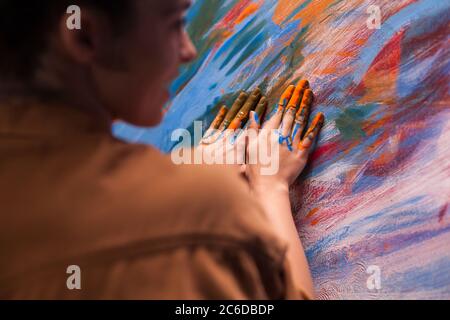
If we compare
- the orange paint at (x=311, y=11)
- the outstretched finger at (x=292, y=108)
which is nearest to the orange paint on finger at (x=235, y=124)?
the outstretched finger at (x=292, y=108)

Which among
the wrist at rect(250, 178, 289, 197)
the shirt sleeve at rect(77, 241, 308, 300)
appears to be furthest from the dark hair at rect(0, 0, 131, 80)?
the wrist at rect(250, 178, 289, 197)

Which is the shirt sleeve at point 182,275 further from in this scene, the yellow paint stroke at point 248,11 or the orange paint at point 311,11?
the yellow paint stroke at point 248,11

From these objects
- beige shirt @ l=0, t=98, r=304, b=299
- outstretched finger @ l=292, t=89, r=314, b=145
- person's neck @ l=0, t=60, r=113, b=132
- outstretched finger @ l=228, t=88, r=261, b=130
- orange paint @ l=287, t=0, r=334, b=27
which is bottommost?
beige shirt @ l=0, t=98, r=304, b=299

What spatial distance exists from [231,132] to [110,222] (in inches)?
25.6

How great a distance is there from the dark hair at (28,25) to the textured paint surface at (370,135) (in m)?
0.57

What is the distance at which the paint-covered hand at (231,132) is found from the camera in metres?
1.13

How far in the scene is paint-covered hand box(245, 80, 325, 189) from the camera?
3.47 ft

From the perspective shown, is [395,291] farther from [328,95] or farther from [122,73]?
[122,73]

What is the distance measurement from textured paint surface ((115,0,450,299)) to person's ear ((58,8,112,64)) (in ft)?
1.87

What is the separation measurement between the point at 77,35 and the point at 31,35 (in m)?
0.05

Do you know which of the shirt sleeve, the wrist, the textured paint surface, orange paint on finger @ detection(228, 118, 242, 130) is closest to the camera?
the shirt sleeve

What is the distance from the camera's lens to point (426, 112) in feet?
2.99

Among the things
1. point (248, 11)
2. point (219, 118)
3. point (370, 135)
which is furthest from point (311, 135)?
point (248, 11)

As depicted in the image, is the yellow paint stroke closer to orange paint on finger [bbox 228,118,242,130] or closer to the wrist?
orange paint on finger [bbox 228,118,242,130]
